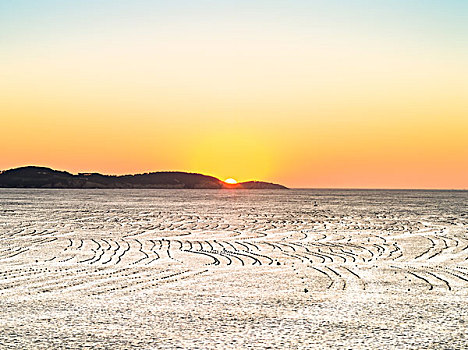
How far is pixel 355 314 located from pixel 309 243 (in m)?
9.47

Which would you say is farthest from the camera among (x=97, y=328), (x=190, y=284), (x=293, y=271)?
(x=293, y=271)

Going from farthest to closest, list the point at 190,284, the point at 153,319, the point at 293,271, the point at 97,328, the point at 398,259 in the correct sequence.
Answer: the point at 398,259
the point at 293,271
the point at 190,284
the point at 153,319
the point at 97,328

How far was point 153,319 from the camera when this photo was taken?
7387 mm

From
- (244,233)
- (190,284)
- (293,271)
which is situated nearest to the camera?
(190,284)

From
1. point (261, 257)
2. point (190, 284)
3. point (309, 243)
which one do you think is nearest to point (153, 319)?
point (190, 284)

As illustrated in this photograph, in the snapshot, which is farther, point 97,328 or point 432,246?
point 432,246

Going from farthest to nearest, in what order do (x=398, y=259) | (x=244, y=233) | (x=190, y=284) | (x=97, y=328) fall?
(x=244, y=233)
(x=398, y=259)
(x=190, y=284)
(x=97, y=328)

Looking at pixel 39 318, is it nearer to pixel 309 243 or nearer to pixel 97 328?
pixel 97 328

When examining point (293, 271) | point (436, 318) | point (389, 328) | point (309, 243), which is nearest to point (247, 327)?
point (389, 328)

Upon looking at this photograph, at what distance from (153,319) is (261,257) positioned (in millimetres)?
6556

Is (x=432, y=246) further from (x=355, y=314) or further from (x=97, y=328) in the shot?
(x=97, y=328)

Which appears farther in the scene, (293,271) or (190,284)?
(293,271)

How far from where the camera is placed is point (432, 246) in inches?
648

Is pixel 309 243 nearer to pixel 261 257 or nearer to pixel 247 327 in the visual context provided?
pixel 261 257
